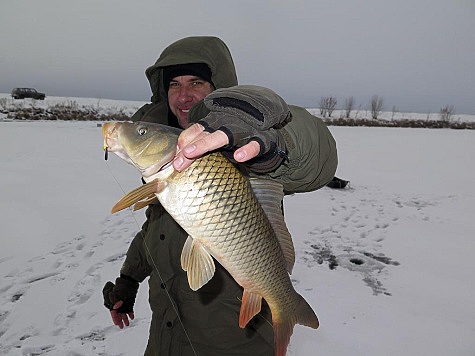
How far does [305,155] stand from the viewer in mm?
1626

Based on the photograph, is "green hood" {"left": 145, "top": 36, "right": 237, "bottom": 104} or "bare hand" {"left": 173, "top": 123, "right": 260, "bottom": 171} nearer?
"bare hand" {"left": 173, "top": 123, "right": 260, "bottom": 171}

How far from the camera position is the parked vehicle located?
1233 inches

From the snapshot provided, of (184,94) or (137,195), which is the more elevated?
(184,94)

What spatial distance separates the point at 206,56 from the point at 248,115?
50.8 inches

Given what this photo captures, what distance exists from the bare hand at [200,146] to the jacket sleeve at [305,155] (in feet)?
1.22

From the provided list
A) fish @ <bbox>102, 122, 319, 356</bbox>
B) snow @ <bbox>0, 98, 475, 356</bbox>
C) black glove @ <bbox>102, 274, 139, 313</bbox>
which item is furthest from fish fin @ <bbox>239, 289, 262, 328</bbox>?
snow @ <bbox>0, 98, 475, 356</bbox>

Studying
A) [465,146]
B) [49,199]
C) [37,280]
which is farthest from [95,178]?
[465,146]

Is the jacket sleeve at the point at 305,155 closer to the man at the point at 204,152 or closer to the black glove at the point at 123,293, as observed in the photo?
the man at the point at 204,152

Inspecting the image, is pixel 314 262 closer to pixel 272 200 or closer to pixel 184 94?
pixel 184 94

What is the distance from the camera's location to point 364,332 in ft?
10.7

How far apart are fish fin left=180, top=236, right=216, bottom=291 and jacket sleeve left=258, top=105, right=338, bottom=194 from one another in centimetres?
45

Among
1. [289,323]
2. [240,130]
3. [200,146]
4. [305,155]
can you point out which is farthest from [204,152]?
[289,323]

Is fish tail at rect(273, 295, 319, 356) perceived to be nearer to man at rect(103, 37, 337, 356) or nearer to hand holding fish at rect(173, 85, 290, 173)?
man at rect(103, 37, 337, 356)

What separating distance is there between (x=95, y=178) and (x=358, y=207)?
5126 millimetres
